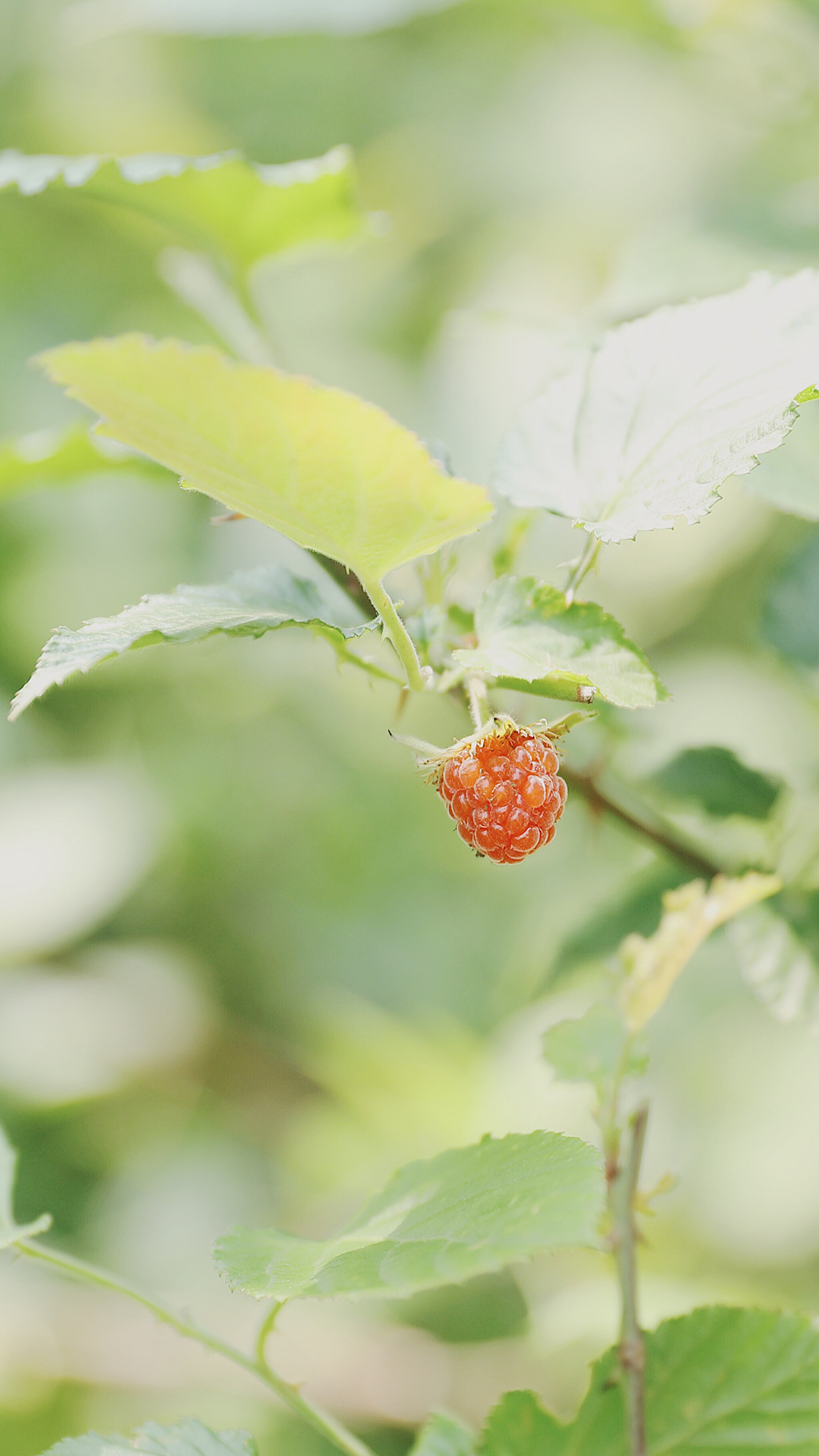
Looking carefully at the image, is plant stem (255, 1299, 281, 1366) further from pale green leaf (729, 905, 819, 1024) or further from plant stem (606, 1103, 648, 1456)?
pale green leaf (729, 905, 819, 1024)

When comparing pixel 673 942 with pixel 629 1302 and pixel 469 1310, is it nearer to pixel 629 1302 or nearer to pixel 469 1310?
pixel 629 1302

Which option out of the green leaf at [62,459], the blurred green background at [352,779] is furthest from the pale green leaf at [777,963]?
the green leaf at [62,459]

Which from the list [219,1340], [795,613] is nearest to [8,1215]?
[219,1340]

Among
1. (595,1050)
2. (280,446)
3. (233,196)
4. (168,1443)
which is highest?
(233,196)

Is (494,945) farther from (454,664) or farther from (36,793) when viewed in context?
(454,664)

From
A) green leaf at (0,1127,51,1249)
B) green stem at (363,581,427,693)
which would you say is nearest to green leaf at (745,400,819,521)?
green stem at (363,581,427,693)

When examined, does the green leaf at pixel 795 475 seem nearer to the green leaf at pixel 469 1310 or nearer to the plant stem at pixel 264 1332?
the plant stem at pixel 264 1332
